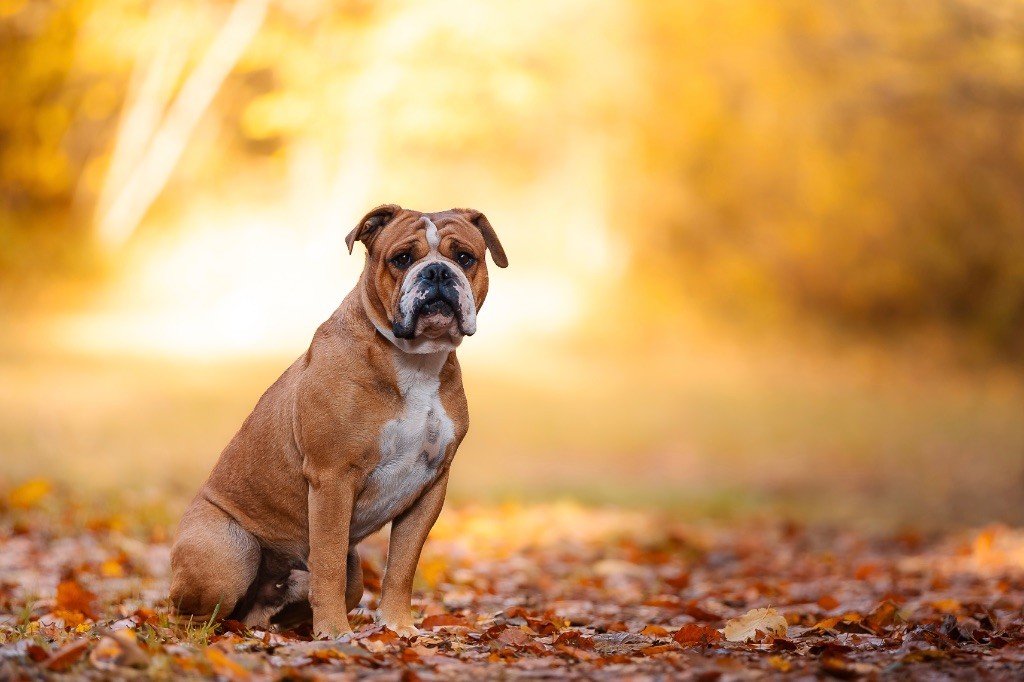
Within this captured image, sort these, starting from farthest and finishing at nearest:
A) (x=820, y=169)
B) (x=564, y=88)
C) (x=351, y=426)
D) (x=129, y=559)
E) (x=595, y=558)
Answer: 1. (x=564, y=88)
2. (x=820, y=169)
3. (x=595, y=558)
4. (x=129, y=559)
5. (x=351, y=426)

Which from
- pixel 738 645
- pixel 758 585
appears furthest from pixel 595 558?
pixel 738 645

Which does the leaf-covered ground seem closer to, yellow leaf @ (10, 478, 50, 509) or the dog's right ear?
yellow leaf @ (10, 478, 50, 509)

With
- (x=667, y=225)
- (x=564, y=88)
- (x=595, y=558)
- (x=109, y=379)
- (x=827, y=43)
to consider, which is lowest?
(x=595, y=558)

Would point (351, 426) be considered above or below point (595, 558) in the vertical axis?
below

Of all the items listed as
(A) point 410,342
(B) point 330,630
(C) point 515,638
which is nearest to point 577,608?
(C) point 515,638

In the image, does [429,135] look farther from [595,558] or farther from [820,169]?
[595,558]

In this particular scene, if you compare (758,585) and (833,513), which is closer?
(758,585)

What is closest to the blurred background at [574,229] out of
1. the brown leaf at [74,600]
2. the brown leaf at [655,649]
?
the brown leaf at [74,600]

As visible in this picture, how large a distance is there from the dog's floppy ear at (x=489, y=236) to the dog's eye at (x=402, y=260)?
40cm

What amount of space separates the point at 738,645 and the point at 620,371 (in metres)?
12.5

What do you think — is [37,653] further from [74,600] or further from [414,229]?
[414,229]

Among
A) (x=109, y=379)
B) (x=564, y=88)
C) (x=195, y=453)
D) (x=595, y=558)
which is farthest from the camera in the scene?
(x=564, y=88)

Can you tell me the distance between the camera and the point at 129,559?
6180 mm

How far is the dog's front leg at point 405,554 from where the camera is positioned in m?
4.36
